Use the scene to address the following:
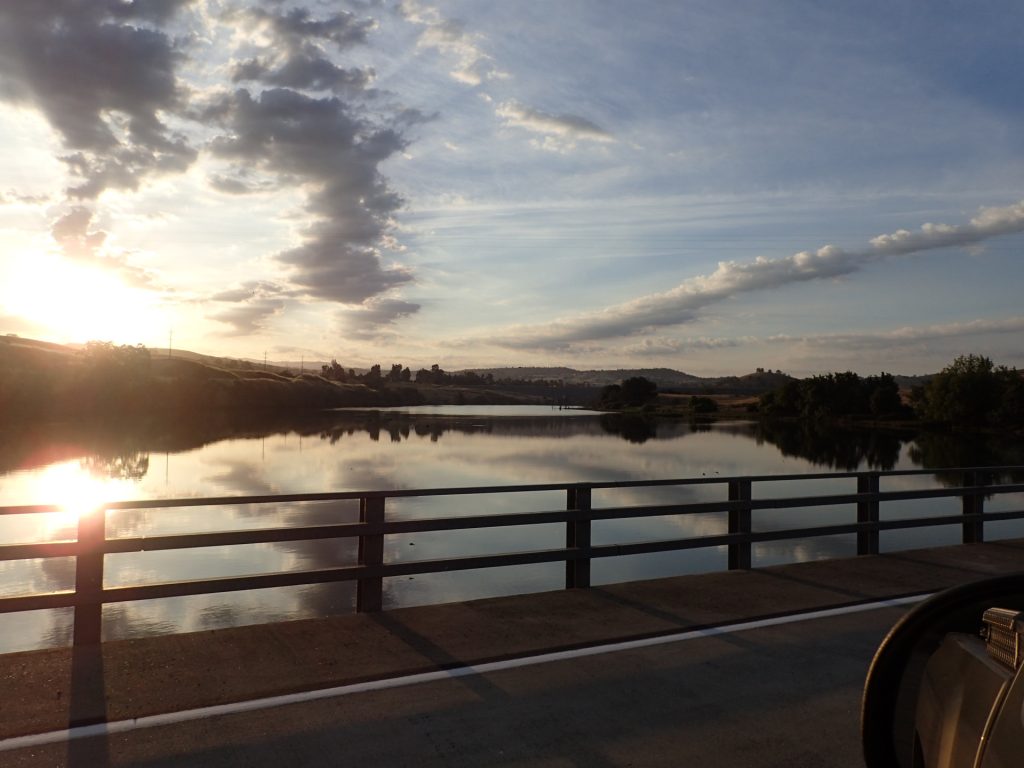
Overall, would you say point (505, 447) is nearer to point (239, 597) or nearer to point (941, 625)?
point (239, 597)

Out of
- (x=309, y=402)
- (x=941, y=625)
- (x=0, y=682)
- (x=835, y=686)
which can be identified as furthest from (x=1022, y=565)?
(x=309, y=402)

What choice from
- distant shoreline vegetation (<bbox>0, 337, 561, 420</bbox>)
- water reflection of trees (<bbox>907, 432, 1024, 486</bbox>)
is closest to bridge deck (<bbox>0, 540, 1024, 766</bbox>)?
water reflection of trees (<bbox>907, 432, 1024, 486</bbox>)

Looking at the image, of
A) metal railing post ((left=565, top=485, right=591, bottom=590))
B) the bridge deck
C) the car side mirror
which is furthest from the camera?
metal railing post ((left=565, top=485, right=591, bottom=590))

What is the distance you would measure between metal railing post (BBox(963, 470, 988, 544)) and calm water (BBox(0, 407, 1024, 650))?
824 centimetres

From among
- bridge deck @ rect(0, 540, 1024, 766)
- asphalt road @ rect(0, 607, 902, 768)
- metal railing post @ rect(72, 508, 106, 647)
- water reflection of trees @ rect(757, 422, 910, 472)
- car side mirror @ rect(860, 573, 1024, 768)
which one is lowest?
water reflection of trees @ rect(757, 422, 910, 472)

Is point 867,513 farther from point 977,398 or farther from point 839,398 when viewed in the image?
Answer: point 839,398

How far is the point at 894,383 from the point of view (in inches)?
5822

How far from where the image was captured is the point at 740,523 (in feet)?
33.2

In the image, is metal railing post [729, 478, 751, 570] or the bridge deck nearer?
the bridge deck

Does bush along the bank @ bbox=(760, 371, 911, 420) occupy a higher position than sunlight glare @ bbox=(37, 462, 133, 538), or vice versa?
bush along the bank @ bbox=(760, 371, 911, 420)

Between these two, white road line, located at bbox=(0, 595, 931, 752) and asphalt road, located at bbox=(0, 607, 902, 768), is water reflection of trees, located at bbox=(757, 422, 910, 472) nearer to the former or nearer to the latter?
white road line, located at bbox=(0, 595, 931, 752)

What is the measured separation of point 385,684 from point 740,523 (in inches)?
227

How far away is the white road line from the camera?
4918 mm

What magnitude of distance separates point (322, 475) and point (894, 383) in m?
130
